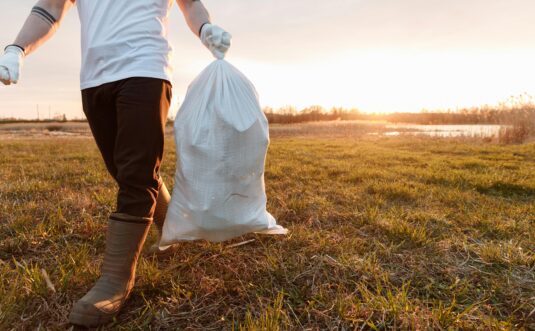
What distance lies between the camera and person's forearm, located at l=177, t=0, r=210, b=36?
176 centimetres

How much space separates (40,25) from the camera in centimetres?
159

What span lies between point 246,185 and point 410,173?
3.51 m

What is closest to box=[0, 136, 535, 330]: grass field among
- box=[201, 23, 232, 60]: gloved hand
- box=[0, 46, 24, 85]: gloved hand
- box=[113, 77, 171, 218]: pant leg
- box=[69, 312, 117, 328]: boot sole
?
box=[69, 312, 117, 328]: boot sole

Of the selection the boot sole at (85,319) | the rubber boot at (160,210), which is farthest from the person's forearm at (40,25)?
the boot sole at (85,319)

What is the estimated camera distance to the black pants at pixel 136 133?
1.40m

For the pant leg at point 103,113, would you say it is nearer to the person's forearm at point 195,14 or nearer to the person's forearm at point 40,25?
the person's forearm at point 40,25

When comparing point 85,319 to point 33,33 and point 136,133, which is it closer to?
point 136,133

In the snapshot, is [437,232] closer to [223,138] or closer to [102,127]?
[223,138]

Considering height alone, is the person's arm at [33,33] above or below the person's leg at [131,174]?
above

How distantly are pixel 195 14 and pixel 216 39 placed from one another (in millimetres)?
264

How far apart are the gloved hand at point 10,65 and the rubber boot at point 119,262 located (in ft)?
2.31

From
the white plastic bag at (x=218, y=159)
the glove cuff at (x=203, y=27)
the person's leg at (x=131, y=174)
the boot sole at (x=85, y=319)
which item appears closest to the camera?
the boot sole at (x=85, y=319)

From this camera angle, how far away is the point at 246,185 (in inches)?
63.5

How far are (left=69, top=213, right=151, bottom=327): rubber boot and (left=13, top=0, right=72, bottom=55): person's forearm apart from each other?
35.1 inches
